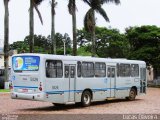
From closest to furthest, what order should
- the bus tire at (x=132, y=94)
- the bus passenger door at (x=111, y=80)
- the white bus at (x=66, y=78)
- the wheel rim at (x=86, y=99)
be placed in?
1. the white bus at (x=66, y=78)
2. the wheel rim at (x=86, y=99)
3. the bus passenger door at (x=111, y=80)
4. the bus tire at (x=132, y=94)

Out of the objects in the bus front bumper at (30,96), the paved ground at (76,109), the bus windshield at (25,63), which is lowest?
the paved ground at (76,109)

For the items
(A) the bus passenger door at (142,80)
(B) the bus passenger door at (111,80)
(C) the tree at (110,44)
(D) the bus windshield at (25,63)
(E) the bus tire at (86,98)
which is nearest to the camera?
(D) the bus windshield at (25,63)

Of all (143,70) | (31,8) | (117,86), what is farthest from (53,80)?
(31,8)

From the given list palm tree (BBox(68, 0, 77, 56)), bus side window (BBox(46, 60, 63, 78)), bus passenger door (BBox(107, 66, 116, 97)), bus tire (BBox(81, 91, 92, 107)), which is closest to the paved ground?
bus tire (BBox(81, 91, 92, 107))

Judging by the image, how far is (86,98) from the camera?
930 inches

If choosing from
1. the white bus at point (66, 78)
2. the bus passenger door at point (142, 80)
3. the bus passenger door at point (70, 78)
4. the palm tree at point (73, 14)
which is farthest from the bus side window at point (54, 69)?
the palm tree at point (73, 14)

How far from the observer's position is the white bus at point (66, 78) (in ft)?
68.2

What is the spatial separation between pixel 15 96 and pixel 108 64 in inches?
265

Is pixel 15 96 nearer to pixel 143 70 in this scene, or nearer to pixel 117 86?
pixel 117 86

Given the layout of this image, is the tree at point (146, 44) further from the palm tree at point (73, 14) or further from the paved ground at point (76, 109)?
the paved ground at point (76, 109)

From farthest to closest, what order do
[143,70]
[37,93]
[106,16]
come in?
[106,16], [143,70], [37,93]

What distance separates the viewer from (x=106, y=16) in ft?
139

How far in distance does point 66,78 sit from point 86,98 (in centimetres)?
208

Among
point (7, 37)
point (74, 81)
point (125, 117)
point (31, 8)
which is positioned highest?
point (31, 8)
